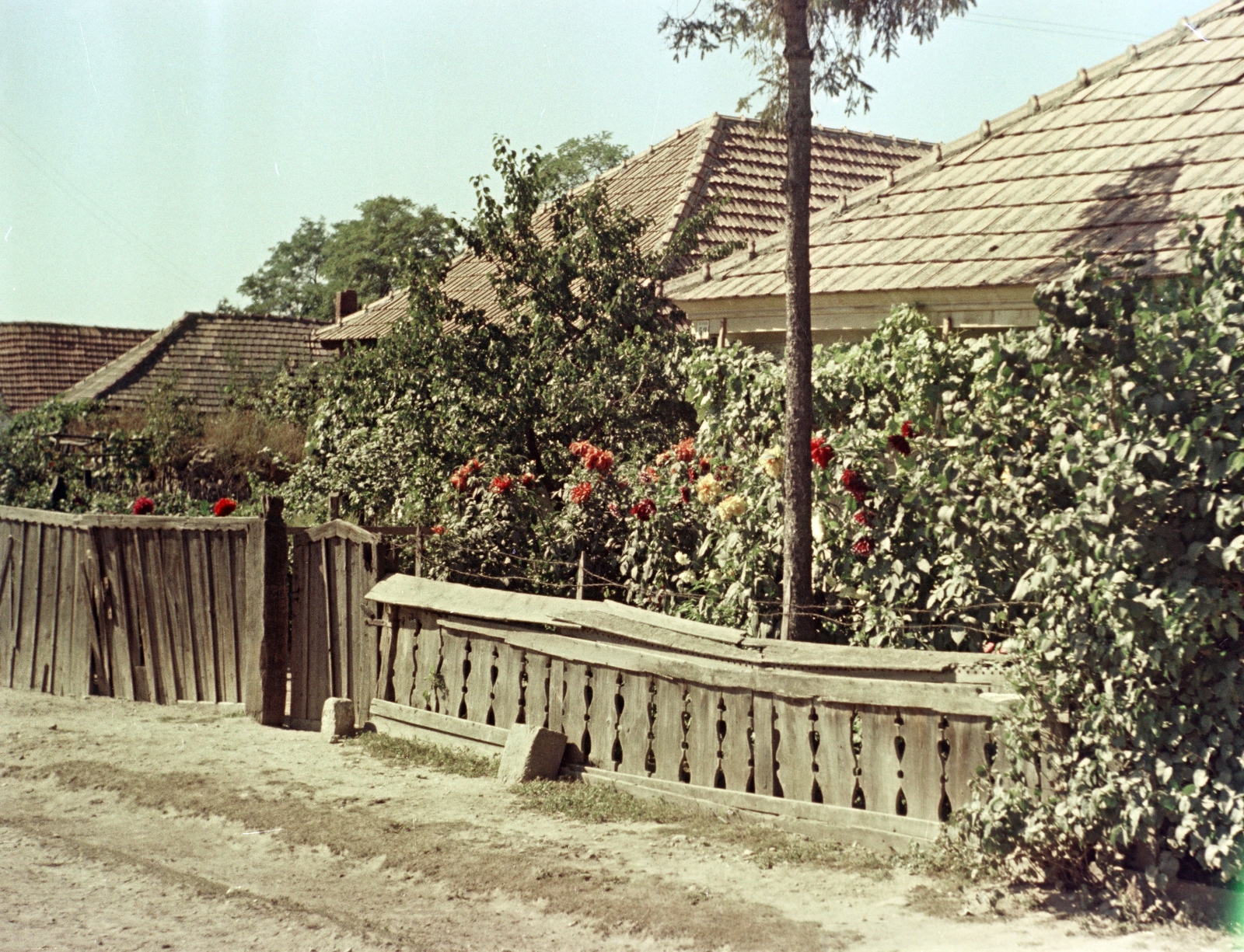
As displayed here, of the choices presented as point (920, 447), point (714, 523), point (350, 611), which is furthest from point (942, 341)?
point (350, 611)

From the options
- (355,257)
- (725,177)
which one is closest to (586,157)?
(355,257)

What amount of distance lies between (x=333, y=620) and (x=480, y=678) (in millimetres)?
1605

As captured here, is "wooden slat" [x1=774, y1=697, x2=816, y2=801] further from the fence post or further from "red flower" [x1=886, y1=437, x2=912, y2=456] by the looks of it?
the fence post

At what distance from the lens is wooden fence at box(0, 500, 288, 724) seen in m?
9.62

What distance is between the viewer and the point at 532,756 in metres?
7.57

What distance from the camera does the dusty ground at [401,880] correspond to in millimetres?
5191

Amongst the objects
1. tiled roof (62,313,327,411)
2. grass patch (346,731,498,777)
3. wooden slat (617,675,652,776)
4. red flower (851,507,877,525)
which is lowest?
grass patch (346,731,498,777)

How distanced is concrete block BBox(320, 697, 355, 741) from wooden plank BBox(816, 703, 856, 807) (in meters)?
3.90

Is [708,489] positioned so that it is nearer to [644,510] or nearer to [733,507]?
[733,507]

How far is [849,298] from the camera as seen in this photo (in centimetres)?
966

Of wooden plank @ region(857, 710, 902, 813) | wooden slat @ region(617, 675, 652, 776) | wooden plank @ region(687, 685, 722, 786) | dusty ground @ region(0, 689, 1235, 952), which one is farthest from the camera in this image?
wooden slat @ region(617, 675, 652, 776)

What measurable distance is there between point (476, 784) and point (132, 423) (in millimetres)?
19889

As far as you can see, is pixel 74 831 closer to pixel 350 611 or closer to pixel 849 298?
pixel 350 611

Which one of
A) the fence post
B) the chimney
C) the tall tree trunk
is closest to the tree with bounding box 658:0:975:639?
the tall tree trunk
